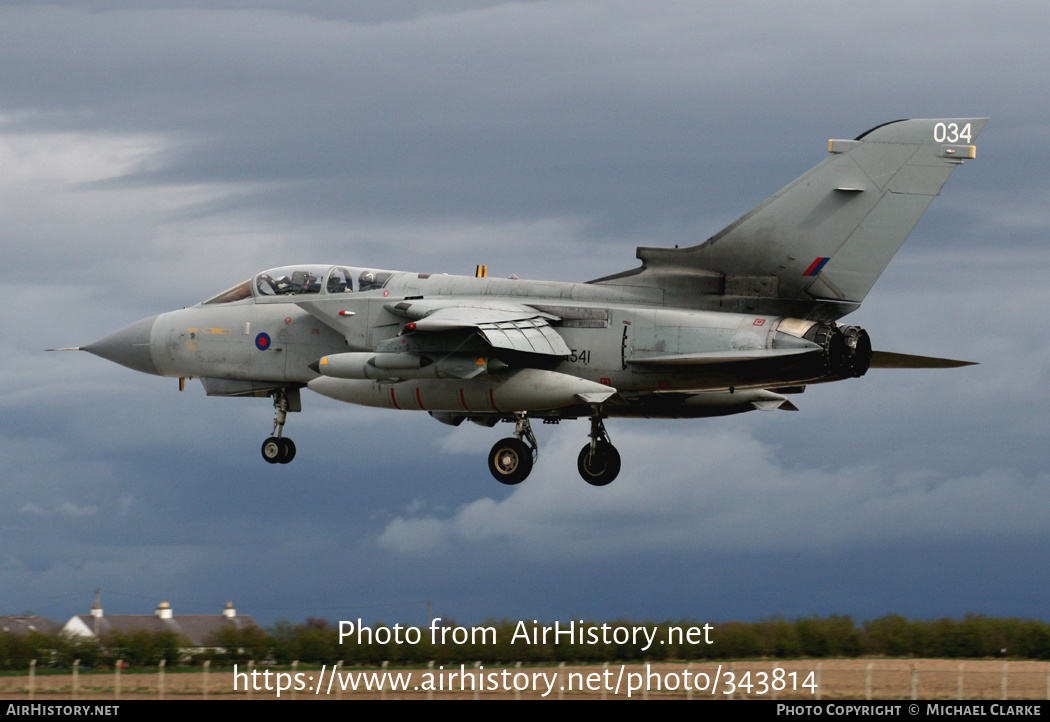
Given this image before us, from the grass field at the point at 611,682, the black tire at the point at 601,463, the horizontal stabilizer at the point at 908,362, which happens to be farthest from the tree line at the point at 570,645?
the horizontal stabilizer at the point at 908,362

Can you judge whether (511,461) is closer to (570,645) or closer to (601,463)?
(601,463)

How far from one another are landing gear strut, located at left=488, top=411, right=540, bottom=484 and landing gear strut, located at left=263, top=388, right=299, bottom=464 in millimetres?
4513

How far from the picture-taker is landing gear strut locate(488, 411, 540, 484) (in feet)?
93.1

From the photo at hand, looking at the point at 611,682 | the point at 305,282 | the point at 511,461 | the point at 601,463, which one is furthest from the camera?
the point at 305,282

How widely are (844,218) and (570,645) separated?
9.41 metres

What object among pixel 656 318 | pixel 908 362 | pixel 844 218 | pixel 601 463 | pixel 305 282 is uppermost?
pixel 844 218

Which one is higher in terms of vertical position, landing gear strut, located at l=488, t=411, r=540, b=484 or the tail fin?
the tail fin

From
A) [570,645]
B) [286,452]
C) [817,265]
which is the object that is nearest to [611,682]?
[570,645]

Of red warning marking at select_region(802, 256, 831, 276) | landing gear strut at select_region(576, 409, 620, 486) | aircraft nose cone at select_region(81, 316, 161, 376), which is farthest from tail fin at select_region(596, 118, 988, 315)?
aircraft nose cone at select_region(81, 316, 161, 376)

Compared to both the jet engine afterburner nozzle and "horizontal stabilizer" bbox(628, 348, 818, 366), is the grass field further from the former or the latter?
"horizontal stabilizer" bbox(628, 348, 818, 366)

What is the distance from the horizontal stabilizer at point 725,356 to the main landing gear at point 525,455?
2.68 metres

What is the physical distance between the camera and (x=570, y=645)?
2777cm

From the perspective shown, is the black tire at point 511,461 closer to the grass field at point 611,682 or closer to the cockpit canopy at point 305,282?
the grass field at point 611,682
